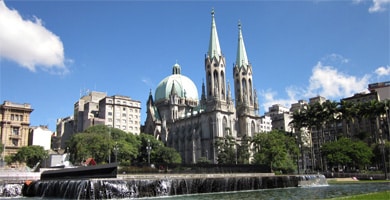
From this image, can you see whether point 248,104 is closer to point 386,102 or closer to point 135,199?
point 386,102

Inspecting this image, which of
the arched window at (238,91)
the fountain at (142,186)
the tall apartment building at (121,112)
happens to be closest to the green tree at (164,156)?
the arched window at (238,91)

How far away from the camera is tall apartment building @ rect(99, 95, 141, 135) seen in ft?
538

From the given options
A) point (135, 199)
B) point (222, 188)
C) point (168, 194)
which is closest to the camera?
point (135, 199)

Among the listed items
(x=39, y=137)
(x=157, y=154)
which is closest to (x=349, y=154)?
(x=157, y=154)

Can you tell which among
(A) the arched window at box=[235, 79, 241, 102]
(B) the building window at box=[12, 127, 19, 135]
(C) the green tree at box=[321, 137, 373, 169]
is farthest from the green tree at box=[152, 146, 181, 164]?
(C) the green tree at box=[321, 137, 373, 169]

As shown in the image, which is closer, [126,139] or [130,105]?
[126,139]

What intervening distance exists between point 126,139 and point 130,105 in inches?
2069

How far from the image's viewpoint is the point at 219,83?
145 meters

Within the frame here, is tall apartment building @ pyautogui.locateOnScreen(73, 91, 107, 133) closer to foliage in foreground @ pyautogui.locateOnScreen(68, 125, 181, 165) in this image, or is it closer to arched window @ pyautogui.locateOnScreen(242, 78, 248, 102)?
foliage in foreground @ pyautogui.locateOnScreen(68, 125, 181, 165)

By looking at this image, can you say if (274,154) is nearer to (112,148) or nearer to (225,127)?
(112,148)

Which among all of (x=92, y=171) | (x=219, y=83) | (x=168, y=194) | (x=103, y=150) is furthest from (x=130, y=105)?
(x=168, y=194)

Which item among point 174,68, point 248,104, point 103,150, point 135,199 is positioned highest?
point 174,68

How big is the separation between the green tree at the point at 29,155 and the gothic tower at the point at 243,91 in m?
73.2

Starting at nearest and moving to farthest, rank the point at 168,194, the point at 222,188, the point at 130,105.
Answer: the point at 168,194 → the point at 222,188 → the point at 130,105
